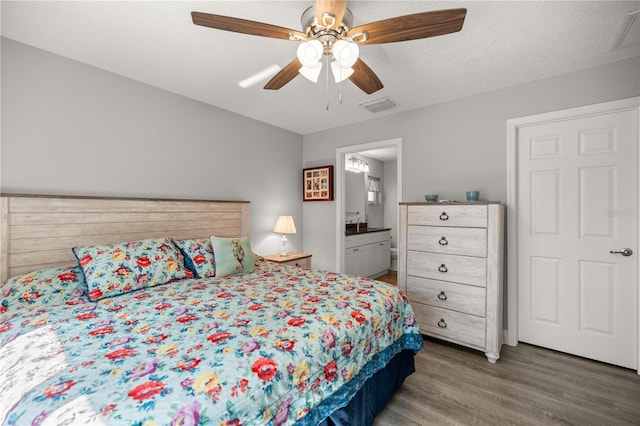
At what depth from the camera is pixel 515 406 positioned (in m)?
1.87

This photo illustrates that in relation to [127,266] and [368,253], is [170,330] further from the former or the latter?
[368,253]

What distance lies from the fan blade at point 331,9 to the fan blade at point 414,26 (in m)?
0.12

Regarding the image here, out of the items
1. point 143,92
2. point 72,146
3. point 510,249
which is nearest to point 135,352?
point 72,146

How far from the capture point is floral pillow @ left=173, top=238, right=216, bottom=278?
7.79 feet

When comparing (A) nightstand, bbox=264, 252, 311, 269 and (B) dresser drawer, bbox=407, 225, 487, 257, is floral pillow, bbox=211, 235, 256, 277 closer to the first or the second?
(A) nightstand, bbox=264, 252, 311, 269

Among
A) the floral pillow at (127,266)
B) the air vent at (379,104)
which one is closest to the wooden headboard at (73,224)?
the floral pillow at (127,266)

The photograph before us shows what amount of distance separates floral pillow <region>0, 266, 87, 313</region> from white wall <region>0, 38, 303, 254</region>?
68 cm

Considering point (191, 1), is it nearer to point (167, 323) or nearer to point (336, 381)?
point (167, 323)

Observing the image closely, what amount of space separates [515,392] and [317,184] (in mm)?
3151

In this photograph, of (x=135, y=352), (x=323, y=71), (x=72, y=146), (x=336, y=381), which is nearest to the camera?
(x=135, y=352)

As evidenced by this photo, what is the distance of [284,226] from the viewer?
148 inches

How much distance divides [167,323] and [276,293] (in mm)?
691

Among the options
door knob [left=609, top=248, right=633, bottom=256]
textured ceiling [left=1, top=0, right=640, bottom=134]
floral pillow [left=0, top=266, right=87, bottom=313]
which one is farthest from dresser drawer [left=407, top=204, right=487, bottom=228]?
floral pillow [left=0, top=266, right=87, bottom=313]

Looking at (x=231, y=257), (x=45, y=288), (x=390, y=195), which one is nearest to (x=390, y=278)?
(x=390, y=195)
